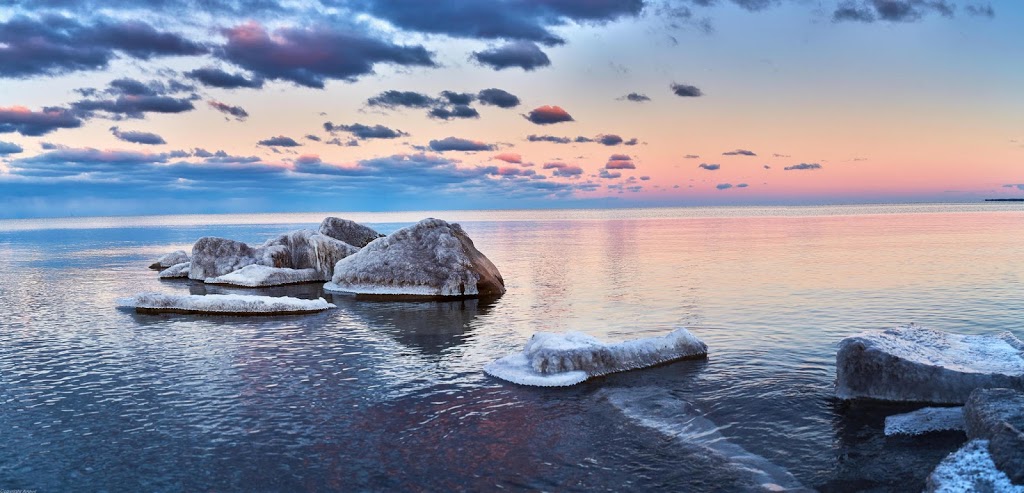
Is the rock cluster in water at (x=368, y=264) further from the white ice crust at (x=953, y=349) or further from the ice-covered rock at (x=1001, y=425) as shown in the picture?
the ice-covered rock at (x=1001, y=425)

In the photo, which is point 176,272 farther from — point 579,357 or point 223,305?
point 579,357

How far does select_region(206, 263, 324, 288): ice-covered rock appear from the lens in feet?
123

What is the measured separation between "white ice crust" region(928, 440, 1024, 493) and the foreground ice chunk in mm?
1922

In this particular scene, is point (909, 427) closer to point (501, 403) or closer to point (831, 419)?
point (831, 419)

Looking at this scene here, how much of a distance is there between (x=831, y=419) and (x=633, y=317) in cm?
1225

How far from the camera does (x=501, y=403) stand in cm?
1508

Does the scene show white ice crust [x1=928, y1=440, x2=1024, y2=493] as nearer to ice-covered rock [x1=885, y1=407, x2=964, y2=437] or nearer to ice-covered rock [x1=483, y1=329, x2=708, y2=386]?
ice-covered rock [x1=885, y1=407, x2=964, y2=437]

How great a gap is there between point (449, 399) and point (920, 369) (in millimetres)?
10123

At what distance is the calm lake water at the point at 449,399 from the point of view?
1137cm

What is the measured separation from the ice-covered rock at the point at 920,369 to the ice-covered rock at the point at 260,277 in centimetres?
3023

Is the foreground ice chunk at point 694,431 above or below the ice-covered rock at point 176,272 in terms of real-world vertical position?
below

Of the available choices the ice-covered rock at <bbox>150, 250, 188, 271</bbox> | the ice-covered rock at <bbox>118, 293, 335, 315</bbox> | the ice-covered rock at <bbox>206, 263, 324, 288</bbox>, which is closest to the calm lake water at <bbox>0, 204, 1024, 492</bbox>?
the ice-covered rock at <bbox>118, 293, 335, 315</bbox>

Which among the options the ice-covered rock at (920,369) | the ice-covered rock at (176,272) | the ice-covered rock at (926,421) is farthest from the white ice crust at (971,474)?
the ice-covered rock at (176,272)

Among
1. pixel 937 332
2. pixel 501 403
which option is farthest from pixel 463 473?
pixel 937 332
